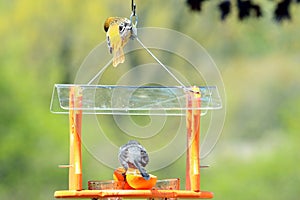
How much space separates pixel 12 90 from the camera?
19844 millimetres

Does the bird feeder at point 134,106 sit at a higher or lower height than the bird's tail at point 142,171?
higher

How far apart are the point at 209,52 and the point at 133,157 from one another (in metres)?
18.9

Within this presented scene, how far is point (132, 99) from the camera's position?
5105 mm

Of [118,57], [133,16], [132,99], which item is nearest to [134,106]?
[132,99]

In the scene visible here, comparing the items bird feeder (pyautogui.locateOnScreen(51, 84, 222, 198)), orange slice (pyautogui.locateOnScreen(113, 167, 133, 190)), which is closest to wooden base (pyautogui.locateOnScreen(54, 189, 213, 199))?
bird feeder (pyautogui.locateOnScreen(51, 84, 222, 198))

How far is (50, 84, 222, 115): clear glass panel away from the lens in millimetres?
5008

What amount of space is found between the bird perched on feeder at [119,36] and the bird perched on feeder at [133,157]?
309 millimetres

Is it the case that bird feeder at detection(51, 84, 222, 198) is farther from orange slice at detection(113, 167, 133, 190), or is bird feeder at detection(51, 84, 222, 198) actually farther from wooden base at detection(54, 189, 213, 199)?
orange slice at detection(113, 167, 133, 190)

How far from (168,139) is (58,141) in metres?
13.7

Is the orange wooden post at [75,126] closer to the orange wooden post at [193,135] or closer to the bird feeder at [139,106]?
the bird feeder at [139,106]

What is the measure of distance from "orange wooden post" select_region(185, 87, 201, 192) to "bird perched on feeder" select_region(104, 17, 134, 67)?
298 mm

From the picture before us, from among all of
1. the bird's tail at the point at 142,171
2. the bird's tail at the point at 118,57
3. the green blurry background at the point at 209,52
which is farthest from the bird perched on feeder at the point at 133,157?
the green blurry background at the point at 209,52

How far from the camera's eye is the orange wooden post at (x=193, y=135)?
5.04 m

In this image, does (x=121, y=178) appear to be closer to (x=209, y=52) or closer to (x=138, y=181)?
(x=138, y=181)
